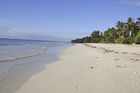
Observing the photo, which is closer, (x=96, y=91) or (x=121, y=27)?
(x=96, y=91)

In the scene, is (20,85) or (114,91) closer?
(114,91)

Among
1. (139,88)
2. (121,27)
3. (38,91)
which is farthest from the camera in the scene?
(121,27)

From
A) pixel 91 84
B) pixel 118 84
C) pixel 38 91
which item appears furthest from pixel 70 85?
pixel 118 84

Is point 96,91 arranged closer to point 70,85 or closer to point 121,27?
point 70,85

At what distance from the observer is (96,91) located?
3672 millimetres

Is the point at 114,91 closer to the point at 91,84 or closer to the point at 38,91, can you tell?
the point at 91,84

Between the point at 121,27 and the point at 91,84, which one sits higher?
the point at 121,27

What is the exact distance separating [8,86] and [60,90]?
1.70 m

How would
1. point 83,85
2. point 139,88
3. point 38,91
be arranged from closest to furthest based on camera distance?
point 38,91, point 139,88, point 83,85

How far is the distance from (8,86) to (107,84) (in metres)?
3.27

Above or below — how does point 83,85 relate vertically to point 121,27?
below

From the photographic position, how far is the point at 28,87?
154 inches

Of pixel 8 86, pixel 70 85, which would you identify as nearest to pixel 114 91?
pixel 70 85

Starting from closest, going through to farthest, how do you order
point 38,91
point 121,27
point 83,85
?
1. point 38,91
2. point 83,85
3. point 121,27
